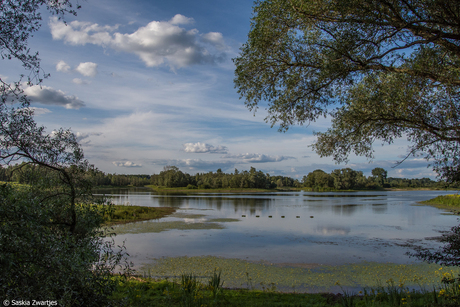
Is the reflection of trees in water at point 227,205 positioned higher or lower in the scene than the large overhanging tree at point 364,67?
lower

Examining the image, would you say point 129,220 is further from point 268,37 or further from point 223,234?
point 268,37

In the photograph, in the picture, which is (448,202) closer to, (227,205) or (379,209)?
(379,209)

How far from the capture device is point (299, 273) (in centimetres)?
1046

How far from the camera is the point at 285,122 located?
911 cm

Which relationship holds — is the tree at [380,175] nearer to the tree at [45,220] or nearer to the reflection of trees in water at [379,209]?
the reflection of trees in water at [379,209]

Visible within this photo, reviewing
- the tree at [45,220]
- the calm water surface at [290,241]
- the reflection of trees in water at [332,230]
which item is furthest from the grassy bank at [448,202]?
the tree at [45,220]

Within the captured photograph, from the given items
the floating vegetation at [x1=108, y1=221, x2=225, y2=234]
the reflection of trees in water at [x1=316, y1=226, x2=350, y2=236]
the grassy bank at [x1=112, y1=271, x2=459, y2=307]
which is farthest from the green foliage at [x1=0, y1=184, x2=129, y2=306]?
the reflection of trees in water at [x1=316, y1=226, x2=350, y2=236]

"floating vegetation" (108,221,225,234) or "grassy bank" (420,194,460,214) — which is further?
"grassy bank" (420,194,460,214)

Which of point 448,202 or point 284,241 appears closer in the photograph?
point 284,241

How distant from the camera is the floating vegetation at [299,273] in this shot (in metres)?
9.30

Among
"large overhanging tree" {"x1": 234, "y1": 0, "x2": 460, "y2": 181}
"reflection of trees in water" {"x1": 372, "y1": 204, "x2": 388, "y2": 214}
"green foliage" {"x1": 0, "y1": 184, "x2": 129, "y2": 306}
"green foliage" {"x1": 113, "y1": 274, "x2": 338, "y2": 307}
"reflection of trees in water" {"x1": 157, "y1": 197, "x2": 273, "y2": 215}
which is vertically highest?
"large overhanging tree" {"x1": 234, "y1": 0, "x2": 460, "y2": 181}

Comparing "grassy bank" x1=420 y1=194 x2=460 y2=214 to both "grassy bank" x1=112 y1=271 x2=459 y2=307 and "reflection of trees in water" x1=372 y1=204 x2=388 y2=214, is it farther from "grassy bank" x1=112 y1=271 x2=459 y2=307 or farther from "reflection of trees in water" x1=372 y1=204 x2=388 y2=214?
"grassy bank" x1=112 y1=271 x2=459 y2=307

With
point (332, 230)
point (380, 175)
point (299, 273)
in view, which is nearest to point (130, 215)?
point (332, 230)

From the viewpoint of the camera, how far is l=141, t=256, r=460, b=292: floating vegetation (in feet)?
30.5
